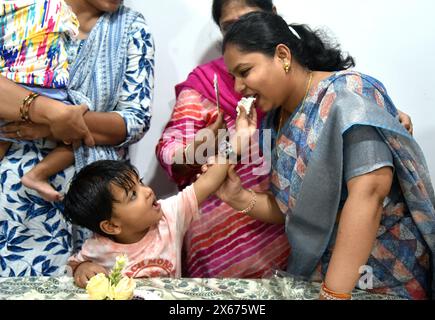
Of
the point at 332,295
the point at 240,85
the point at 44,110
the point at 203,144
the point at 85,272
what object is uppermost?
the point at 240,85

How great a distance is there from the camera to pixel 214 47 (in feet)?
7.13

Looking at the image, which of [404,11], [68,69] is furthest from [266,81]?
[404,11]

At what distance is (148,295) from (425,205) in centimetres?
73

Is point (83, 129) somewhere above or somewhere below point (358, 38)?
below

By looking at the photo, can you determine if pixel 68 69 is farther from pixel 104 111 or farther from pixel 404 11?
pixel 404 11

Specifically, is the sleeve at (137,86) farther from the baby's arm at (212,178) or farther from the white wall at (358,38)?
the white wall at (358,38)

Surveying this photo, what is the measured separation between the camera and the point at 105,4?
159 cm

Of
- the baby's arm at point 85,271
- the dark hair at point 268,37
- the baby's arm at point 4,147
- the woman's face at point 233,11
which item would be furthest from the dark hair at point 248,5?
the baby's arm at point 85,271

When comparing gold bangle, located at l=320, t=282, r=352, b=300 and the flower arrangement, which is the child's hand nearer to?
the flower arrangement

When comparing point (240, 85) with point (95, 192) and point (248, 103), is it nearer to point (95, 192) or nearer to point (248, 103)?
point (248, 103)

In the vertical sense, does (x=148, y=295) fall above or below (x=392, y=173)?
below

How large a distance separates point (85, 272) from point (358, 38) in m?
1.51

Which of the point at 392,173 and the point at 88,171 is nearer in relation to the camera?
the point at 392,173

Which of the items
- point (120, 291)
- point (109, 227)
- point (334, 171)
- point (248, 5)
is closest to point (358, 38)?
point (248, 5)
